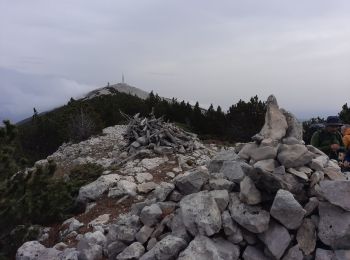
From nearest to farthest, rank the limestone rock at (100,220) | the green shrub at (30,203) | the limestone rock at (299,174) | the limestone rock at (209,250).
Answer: the limestone rock at (209,250) → the limestone rock at (299,174) → the green shrub at (30,203) → the limestone rock at (100,220)

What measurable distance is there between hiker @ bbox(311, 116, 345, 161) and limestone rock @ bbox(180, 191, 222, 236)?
3.09 meters

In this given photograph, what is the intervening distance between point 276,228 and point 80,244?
3.33 metres

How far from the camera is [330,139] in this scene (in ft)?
29.2

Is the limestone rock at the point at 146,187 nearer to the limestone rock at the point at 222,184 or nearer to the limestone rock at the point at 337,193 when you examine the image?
the limestone rock at the point at 222,184

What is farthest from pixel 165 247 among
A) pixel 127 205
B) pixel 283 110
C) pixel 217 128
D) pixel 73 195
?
pixel 217 128

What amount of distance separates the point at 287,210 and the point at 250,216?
53 cm

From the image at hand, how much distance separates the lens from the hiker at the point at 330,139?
871cm

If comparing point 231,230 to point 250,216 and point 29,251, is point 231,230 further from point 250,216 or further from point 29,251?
point 29,251

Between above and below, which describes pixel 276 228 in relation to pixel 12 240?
above

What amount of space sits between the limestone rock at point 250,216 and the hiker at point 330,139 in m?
2.80

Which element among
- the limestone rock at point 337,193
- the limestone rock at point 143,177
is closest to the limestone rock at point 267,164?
the limestone rock at point 337,193

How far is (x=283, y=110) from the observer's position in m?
8.33

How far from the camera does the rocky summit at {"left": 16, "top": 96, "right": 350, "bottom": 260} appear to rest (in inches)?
251

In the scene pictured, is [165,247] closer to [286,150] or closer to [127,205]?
[286,150]
